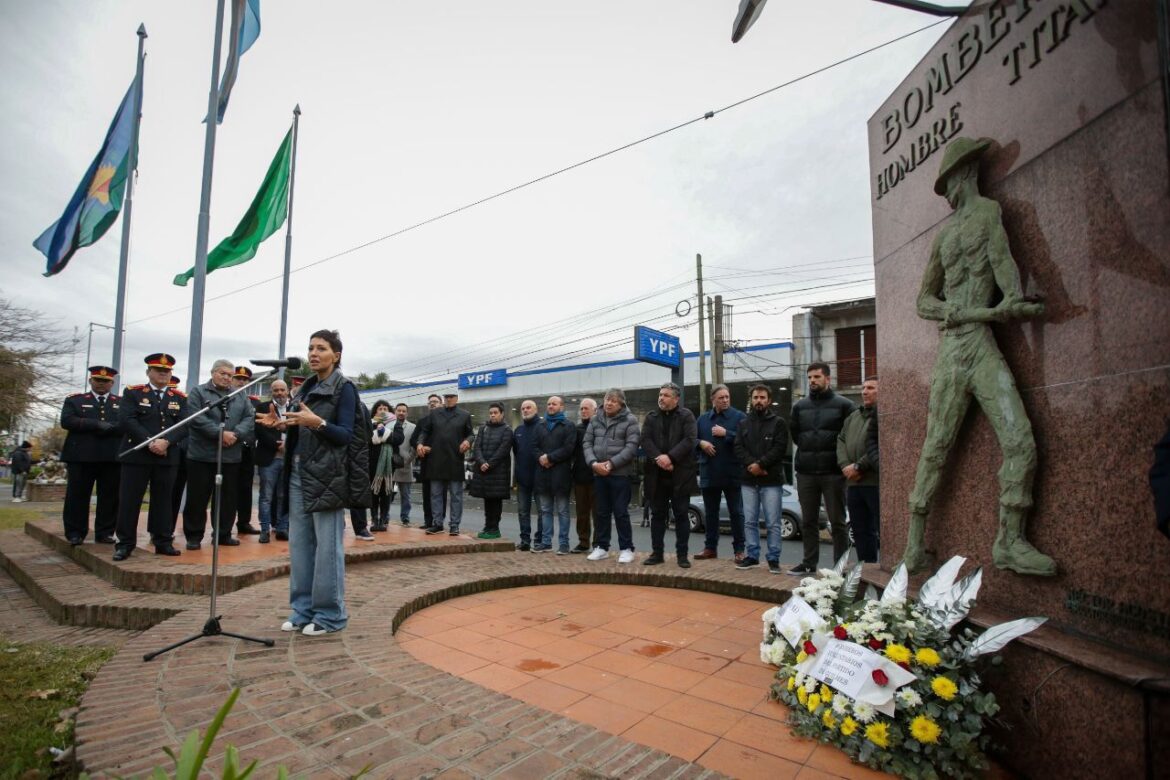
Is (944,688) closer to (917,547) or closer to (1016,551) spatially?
(1016,551)

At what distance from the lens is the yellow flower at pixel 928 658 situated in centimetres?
219

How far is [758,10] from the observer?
3.19 metres

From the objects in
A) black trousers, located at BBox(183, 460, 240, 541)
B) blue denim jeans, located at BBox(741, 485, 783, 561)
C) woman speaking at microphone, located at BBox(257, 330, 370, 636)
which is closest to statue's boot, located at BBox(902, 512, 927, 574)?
blue denim jeans, located at BBox(741, 485, 783, 561)

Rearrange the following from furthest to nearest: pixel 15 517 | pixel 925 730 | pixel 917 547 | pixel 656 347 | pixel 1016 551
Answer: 1. pixel 656 347
2. pixel 15 517
3. pixel 917 547
4. pixel 1016 551
5. pixel 925 730

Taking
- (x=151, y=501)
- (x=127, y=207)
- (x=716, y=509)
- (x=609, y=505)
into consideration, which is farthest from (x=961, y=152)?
(x=127, y=207)

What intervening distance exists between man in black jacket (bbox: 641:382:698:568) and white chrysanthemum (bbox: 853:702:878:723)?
3332 millimetres

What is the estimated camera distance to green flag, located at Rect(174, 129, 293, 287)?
9016 millimetres

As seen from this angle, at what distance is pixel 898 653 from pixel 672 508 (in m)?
3.57

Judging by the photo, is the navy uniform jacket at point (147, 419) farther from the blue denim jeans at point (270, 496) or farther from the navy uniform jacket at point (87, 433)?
the blue denim jeans at point (270, 496)

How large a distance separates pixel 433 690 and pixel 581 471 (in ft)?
14.1

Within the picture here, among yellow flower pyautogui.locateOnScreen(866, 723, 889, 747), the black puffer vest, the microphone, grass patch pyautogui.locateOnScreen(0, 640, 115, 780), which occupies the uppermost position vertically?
the microphone

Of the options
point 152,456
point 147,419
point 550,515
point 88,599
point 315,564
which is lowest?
point 88,599

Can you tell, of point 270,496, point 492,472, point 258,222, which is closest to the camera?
point 270,496

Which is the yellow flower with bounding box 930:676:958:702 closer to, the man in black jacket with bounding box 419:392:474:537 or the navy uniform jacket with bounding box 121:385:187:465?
the man in black jacket with bounding box 419:392:474:537
